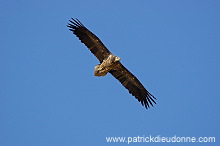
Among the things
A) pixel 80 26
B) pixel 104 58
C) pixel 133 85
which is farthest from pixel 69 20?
pixel 133 85

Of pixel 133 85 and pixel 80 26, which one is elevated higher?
pixel 80 26

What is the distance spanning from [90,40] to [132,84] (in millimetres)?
3600

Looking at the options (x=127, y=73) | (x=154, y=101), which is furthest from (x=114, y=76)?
(x=154, y=101)

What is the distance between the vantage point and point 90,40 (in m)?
23.6

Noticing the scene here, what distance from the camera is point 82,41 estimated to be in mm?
23672

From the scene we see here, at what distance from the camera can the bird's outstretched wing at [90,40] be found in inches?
927

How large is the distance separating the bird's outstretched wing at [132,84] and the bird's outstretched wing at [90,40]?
1.18 metres

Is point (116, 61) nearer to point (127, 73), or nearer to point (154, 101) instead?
point (127, 73)

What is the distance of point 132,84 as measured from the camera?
25.2m

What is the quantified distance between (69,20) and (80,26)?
2.30 feet

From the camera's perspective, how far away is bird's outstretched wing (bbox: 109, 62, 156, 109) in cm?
2469

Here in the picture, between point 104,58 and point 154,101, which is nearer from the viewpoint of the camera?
point 104,58

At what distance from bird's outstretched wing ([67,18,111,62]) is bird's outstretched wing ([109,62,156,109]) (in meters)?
1.18

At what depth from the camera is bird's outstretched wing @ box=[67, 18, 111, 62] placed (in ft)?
77.3
